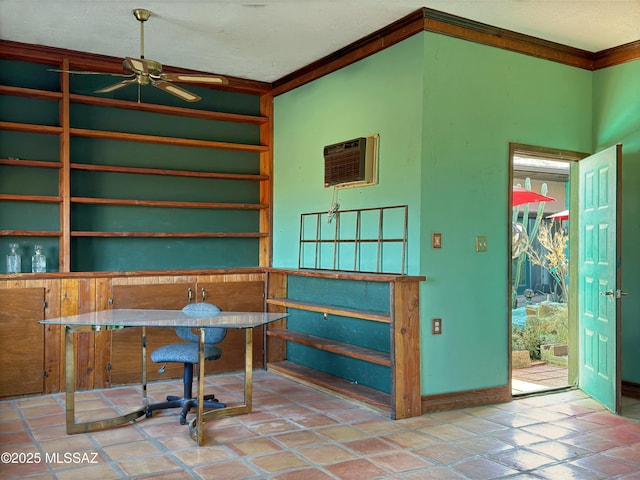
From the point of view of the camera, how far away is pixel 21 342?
4957mm

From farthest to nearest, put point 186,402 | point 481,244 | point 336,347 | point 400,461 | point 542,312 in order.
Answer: point 542,312 → point 336,347 → point 481,244 → point 186,402 → point 400,461

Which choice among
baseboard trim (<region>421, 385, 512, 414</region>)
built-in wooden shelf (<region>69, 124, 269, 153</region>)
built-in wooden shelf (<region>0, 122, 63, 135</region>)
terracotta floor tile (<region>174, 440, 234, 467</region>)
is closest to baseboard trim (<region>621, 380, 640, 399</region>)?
baseboard trim (<region>421, 385, 512, 414</region>)

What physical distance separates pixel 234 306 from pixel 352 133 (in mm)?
2016

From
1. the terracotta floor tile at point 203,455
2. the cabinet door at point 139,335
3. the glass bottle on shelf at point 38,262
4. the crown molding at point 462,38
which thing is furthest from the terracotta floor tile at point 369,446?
the glass bottle on shelf at point 38,262

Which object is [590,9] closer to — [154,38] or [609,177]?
[609,177]

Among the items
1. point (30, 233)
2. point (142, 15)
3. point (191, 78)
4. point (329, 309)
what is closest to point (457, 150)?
point (329, 309)

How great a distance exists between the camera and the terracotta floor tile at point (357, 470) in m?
3.28

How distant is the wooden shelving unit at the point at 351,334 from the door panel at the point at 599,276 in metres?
1.51

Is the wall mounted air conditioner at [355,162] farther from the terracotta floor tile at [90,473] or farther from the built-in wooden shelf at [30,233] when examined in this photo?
the terracotta floor tile at [90,473]

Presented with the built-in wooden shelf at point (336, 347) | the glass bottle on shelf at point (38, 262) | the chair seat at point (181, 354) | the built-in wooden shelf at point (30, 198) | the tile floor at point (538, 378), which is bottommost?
the tile floor at point (538, 378)

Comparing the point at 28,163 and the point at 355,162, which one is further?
the point at 28,163

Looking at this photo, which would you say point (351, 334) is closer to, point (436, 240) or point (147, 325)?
point (436, 240)

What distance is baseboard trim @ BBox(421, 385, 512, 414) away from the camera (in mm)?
4500

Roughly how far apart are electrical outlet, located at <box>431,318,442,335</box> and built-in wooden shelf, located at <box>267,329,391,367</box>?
387 millimetres
